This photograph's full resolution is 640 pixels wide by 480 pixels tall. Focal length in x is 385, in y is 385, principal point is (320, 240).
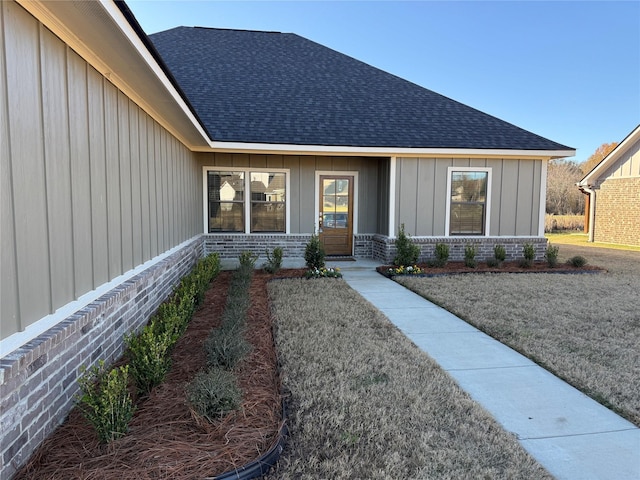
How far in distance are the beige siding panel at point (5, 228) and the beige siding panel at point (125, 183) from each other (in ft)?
5.87

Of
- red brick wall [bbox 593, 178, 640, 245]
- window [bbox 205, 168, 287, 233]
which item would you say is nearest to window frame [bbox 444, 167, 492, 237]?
window [bbox 205, 168, 287, 233]

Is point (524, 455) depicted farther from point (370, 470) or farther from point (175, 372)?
point (175, 372)

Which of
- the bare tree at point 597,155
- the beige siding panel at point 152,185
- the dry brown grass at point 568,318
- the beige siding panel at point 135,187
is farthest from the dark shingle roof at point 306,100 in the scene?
the bare tree at point 597,155

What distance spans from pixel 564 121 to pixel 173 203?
39717 mm

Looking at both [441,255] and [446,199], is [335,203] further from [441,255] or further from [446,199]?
[441,255]

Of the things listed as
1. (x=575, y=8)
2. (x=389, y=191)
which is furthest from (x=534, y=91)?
(x=389, y=191)

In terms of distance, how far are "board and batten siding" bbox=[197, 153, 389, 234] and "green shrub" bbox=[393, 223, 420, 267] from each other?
1.50 metres

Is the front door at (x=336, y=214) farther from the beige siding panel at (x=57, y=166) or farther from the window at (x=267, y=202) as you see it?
the beige siding panel at (x=57, y=166)

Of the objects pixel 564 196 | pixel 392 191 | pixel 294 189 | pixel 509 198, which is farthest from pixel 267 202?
pixel 564 196

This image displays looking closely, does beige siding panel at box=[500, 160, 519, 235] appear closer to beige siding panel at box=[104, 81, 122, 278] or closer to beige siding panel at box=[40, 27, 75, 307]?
beige siding panel at box=[104, 81, 122, 278]

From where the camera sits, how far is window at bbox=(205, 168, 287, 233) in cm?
980

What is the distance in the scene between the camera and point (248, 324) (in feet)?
15.2

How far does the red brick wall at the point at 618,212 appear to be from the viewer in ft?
50.0

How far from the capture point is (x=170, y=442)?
2.28m
